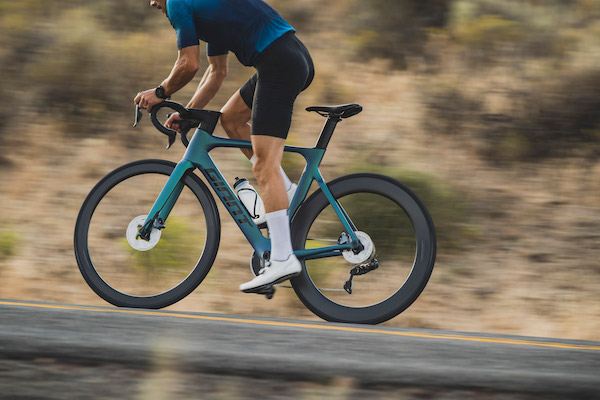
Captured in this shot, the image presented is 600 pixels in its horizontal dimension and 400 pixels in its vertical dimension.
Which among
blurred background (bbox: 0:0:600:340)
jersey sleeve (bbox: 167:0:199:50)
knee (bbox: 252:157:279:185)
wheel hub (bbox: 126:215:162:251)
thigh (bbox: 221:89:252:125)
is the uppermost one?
jersey sleeve (bbox: 167:0:199:50)

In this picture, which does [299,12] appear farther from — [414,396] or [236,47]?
[414,396]

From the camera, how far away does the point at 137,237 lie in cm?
406

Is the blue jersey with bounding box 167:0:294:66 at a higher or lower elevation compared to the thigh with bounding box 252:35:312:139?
higher

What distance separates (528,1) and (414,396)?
7760 millimetres

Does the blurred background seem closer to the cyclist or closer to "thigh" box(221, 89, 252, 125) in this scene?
the cyclist

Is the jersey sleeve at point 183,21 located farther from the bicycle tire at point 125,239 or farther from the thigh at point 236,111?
the bicycle tire at point 125,239

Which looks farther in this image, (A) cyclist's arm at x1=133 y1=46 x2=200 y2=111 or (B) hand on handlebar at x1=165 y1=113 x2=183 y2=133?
(B) hand on handlebar at x1=165 y1=113 x2=183 y2=133

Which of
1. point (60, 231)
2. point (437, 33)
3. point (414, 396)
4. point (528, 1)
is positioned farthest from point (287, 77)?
point (528, 1)

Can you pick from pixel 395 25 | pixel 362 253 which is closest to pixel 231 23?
pixel 362 253

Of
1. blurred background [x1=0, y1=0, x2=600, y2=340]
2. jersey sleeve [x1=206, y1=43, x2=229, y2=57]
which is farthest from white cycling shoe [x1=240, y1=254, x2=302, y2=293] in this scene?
blurred background [x1=0, y1=0, x2=600, y2=340]

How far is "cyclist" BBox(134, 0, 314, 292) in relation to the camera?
3.77m

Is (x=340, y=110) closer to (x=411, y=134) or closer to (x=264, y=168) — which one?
(x=264, y=168)

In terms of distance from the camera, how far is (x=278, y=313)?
209 inches

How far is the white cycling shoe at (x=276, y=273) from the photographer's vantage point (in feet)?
12.4
